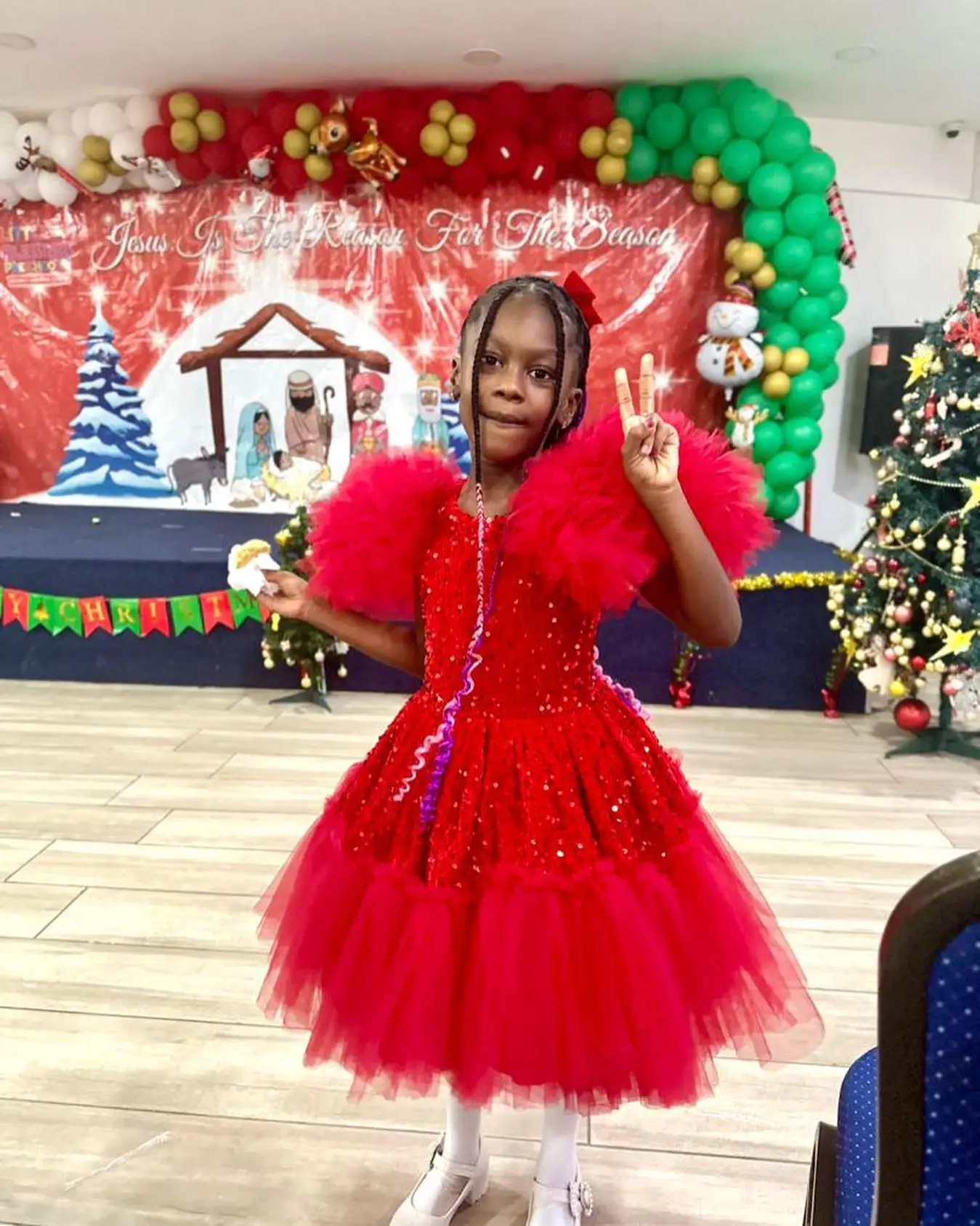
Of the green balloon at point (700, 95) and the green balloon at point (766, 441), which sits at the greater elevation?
the green balloon at point (700, 95)

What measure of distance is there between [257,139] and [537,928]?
156 inches

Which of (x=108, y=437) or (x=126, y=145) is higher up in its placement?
(x=126, y=145)

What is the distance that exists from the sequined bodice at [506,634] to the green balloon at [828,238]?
10.7ft

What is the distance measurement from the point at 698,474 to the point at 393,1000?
0.68 meters

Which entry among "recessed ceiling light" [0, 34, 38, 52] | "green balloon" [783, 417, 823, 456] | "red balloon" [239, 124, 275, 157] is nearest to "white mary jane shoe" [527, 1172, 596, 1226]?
"green balloon" [783, 417, 823, 456]

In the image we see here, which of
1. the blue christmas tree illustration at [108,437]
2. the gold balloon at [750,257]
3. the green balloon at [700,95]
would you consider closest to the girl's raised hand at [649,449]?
the gold balloon at [750,257]

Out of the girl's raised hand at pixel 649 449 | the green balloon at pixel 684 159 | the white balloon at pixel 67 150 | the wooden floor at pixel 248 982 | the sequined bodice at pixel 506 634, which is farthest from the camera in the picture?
the white balloon at pixel 67 150

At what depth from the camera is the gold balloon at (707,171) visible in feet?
12.4

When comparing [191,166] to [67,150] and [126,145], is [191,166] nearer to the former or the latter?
[126,145]

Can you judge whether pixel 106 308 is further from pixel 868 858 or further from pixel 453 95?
pixel 868 858

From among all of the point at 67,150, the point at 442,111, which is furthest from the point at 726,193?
the point at 67,150

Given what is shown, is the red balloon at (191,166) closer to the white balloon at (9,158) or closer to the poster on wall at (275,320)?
the poster on wall at (275,320)

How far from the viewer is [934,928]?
46 cm

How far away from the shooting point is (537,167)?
153 inches
